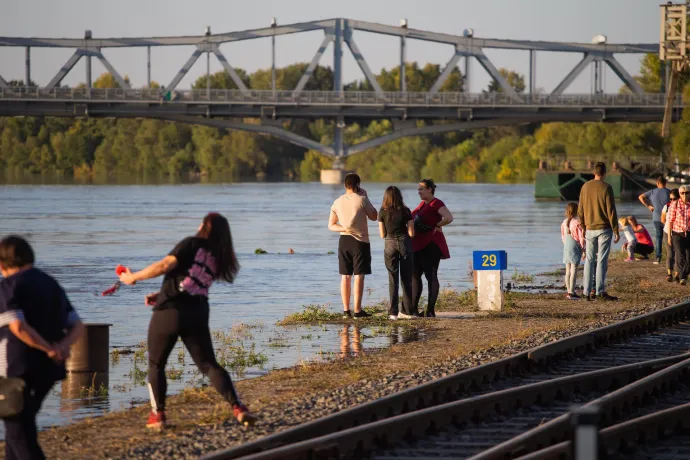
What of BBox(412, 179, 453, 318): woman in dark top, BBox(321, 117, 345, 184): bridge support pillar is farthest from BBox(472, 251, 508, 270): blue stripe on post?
BBox(321, 117, 345, 184): bridge support pillar

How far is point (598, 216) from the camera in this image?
17.8 m

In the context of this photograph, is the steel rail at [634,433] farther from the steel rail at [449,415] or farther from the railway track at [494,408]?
the steel rail at [449,415]

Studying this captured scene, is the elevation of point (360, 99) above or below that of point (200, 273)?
above

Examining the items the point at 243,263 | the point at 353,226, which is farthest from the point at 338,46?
the point at 353,226

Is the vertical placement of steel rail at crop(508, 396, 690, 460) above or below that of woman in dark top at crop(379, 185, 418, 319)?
below

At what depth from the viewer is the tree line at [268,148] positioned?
14850cm

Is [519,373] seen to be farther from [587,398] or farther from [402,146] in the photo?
[402,146]

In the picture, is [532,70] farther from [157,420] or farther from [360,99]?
[157,420]

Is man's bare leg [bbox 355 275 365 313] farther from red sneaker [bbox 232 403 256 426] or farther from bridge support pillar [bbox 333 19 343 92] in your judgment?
bridge support pillar [bbox 333 19 343 92]

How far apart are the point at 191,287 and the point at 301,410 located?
1654 mm

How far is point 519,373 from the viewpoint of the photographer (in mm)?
12180

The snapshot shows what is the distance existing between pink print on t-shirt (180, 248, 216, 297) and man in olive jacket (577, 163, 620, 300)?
9.39m

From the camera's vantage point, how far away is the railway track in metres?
8.50

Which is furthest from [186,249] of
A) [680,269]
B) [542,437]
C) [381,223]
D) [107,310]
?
[680,269]
